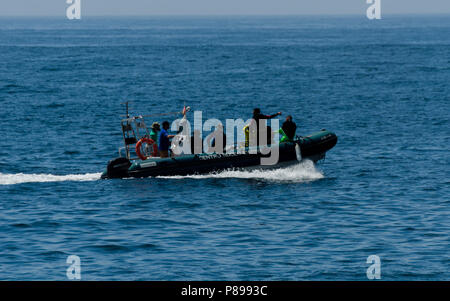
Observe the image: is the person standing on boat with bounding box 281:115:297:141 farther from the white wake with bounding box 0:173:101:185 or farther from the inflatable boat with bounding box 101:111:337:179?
the white wake with bounding box 0:173:101:185

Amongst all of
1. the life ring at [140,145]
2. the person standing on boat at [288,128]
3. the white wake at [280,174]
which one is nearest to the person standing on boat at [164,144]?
the life ring at [140,145]

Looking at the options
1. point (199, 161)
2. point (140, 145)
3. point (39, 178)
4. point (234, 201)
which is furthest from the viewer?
point (39, 178)

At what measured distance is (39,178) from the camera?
2717cm

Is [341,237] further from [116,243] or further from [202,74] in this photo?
[202,74]

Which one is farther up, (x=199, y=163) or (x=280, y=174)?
(x=199, y=163)

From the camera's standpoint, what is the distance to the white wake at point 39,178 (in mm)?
26781

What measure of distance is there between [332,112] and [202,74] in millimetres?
27320

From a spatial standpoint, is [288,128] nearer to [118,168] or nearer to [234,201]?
[234,201]

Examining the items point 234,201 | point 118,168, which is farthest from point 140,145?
point 234,201

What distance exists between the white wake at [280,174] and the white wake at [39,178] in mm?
2958

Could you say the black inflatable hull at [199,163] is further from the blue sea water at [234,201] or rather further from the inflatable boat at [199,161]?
the blue sea water at [234,201]

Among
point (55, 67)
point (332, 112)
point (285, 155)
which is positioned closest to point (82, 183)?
point (285, 155)

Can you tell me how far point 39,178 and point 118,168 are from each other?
2856mm

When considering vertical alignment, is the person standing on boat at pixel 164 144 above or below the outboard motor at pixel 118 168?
above
